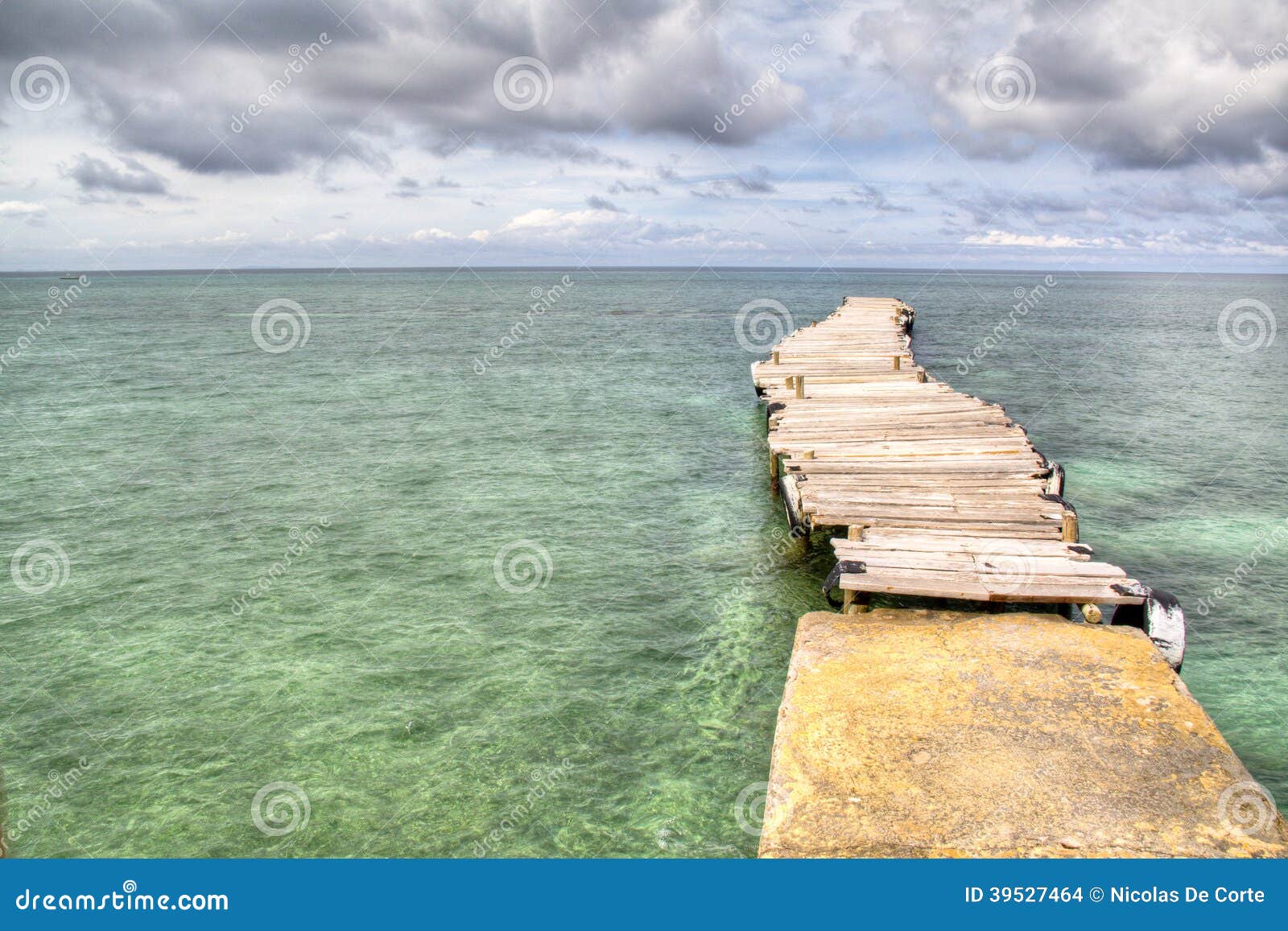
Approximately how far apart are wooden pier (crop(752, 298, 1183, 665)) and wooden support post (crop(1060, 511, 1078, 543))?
0.01 m

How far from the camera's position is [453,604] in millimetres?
10891

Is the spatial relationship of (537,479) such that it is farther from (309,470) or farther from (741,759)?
(741,759)

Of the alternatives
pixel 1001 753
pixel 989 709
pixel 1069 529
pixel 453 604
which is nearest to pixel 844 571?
pixel 989 709

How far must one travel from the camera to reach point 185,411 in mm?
24781

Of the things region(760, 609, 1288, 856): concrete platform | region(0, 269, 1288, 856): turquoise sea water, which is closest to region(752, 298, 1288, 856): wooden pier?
region(760, 609, 1288, 856): concrete platform

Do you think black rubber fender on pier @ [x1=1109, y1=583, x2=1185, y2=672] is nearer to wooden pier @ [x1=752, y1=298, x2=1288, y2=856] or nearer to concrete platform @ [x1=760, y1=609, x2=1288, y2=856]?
wooden pier @ [x1=752, y1=298, x2=1288, y2=856]

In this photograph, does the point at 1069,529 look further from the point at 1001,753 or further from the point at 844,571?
the point at 1001,753

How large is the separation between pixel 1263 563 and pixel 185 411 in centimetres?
2632

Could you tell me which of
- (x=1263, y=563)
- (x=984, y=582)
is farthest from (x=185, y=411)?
(x=1263, y=563)

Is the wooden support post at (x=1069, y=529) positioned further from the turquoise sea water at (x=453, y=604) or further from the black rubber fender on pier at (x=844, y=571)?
the black rubber fender on pier at (x=844, y=571)

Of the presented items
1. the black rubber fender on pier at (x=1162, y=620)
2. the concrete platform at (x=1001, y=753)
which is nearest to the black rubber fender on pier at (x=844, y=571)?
the concrete platform at (x=1001, y=753)

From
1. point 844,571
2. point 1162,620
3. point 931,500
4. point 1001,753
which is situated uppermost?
point 931,500

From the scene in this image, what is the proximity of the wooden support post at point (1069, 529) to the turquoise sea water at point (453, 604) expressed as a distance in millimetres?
1988

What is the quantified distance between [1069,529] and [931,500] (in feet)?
5.17
